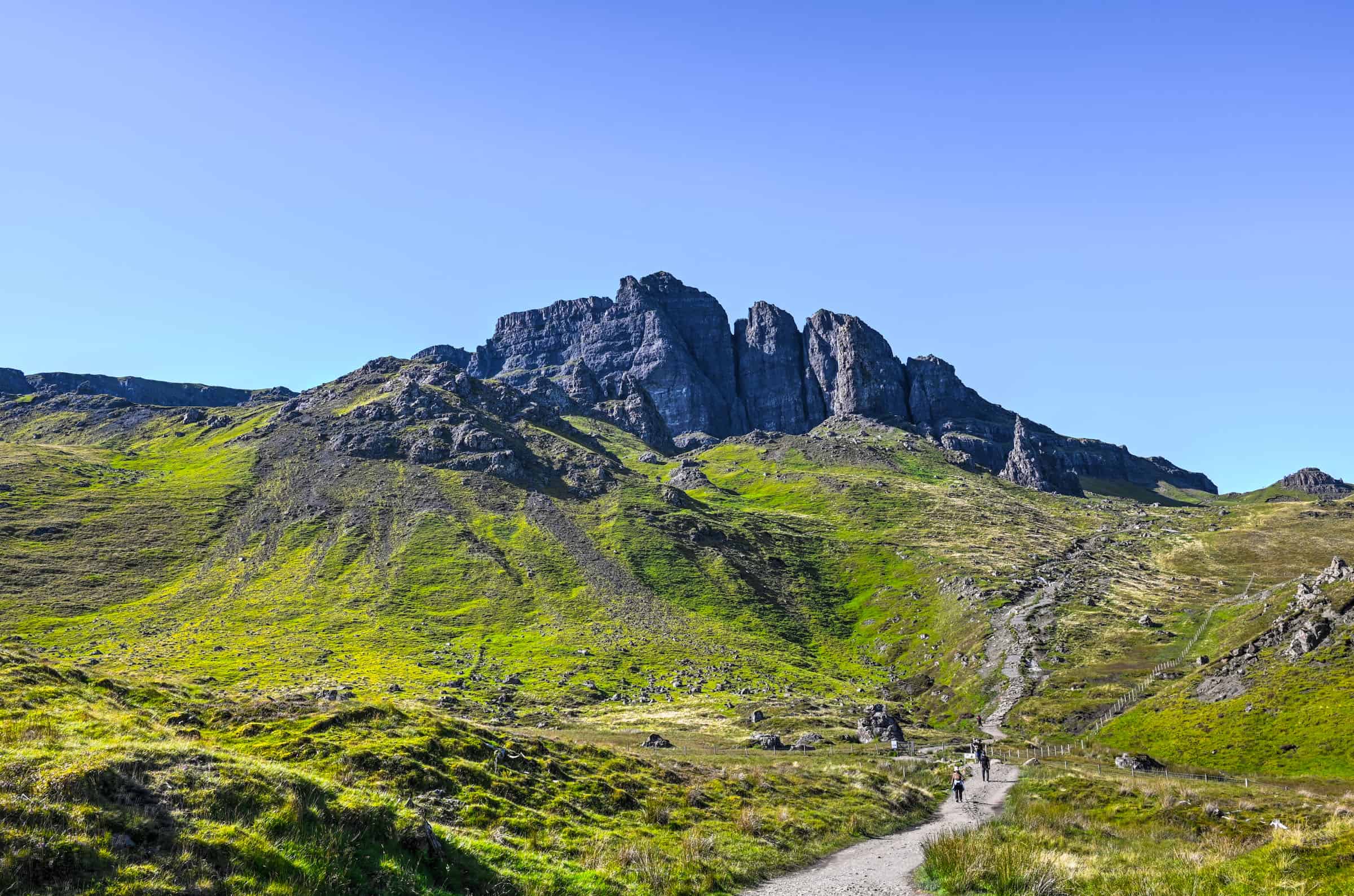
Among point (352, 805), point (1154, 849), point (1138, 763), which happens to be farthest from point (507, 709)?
point (352, 805)

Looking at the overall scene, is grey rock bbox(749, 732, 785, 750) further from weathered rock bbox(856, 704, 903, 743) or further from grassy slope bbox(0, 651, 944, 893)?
grassy slope bbox(0, 651, 944, 893)

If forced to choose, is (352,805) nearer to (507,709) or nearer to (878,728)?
(878,728)

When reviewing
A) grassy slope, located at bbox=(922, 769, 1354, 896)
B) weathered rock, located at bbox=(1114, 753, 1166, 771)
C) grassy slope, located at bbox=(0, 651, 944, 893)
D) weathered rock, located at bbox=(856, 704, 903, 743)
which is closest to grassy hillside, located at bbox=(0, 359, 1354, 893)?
grassy slope, located at bbox=(0, 651, 944, 893)

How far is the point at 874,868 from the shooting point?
32.4 m

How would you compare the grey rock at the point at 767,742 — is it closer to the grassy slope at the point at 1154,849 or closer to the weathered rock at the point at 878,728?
the weathered rock at the point at 878,728

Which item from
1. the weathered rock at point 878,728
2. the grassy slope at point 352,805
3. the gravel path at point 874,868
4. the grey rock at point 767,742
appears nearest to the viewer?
the grassy slope at point 352,805

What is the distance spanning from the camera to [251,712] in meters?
40.1

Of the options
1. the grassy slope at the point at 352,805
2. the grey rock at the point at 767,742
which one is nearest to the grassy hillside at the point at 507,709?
the grassy slope at the point at 352,805

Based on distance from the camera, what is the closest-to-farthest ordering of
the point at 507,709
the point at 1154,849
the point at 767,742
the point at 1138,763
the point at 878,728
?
the point at 1154,849 → the point at 1138,763 → the point at 767,742 → the point at 878,728 → the point at 507,709

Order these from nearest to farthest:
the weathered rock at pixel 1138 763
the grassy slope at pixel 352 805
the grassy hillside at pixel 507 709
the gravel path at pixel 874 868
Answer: the grassy slope at pixel 352 805 < the grassy hillside at pixel 507 709 < the gravel path at pixel 874 868 < the weathered rock at pixel 1138 763

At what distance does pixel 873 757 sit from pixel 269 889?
7428 centimetres

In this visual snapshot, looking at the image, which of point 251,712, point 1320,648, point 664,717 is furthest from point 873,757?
point 251,712

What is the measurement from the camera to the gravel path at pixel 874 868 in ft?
91.9

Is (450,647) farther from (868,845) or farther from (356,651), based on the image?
(868,845)
